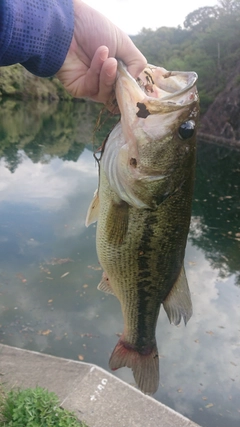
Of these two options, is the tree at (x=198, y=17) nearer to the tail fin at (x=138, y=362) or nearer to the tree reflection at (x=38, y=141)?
the tree reflection at (x=38, y=141)

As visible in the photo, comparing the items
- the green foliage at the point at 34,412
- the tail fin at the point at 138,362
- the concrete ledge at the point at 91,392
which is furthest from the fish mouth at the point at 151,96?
the concrete ledge at the point at 91,392

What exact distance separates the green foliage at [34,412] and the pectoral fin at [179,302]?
63.6 inches

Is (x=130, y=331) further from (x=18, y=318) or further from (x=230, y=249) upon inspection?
(x=230, y=249)

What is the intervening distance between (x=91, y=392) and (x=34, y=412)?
0.82 metres

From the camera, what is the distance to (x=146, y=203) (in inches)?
75.0

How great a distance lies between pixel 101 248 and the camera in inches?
80.0

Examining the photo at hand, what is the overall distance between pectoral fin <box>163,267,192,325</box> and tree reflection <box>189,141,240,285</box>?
6.33 metres

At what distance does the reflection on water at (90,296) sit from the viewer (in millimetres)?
5148

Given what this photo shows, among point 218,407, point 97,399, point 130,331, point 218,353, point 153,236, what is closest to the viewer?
point 153,236

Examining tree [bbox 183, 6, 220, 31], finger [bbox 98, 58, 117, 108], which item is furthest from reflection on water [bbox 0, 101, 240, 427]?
tree [bbox 183, 6, 220, 31]

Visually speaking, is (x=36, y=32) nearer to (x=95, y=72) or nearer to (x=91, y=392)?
(x=95, y=72)

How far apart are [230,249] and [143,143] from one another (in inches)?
330

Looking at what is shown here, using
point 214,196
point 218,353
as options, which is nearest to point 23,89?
point 214,196

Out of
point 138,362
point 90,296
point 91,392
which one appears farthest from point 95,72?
point 90,296
